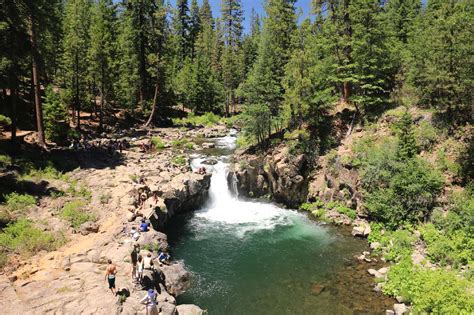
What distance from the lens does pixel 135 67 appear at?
4812cm

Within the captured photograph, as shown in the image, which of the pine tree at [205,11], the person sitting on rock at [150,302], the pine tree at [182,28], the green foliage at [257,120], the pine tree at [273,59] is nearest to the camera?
the person sitting on rock at [150,302]

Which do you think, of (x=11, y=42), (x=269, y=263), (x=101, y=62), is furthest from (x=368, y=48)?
(x=101, y=62)

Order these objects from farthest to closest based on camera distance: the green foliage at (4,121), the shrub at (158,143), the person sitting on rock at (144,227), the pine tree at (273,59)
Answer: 1. the shrub at (158,143)
2. the pine tree at (273,59)
3. the green foliage at (4,121)
4. the person sitting on rock at (144,227)

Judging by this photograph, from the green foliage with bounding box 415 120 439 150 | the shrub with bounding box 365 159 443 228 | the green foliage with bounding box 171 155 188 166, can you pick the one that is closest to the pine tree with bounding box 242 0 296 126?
the green foliage with bounding box 171 155 188 166

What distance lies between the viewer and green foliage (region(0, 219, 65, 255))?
1564 centimetres

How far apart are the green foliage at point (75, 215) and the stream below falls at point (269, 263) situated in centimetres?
533

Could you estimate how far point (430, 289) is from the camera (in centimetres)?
1462

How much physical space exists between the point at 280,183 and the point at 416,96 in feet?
44.2

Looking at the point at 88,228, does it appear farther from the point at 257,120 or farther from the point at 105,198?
the point at 257,120

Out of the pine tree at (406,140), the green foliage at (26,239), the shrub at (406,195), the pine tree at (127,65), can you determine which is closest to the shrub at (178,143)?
the pine tree at (127,65)

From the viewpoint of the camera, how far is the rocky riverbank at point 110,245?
40.7 feet

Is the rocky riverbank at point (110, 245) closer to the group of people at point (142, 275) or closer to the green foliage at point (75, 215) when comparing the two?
the group of people at point (142, 275)

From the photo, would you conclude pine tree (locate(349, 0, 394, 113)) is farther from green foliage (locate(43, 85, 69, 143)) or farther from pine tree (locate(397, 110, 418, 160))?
green foliage (locate(43, 85, 69, 143))

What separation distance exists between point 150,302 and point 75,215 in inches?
375
